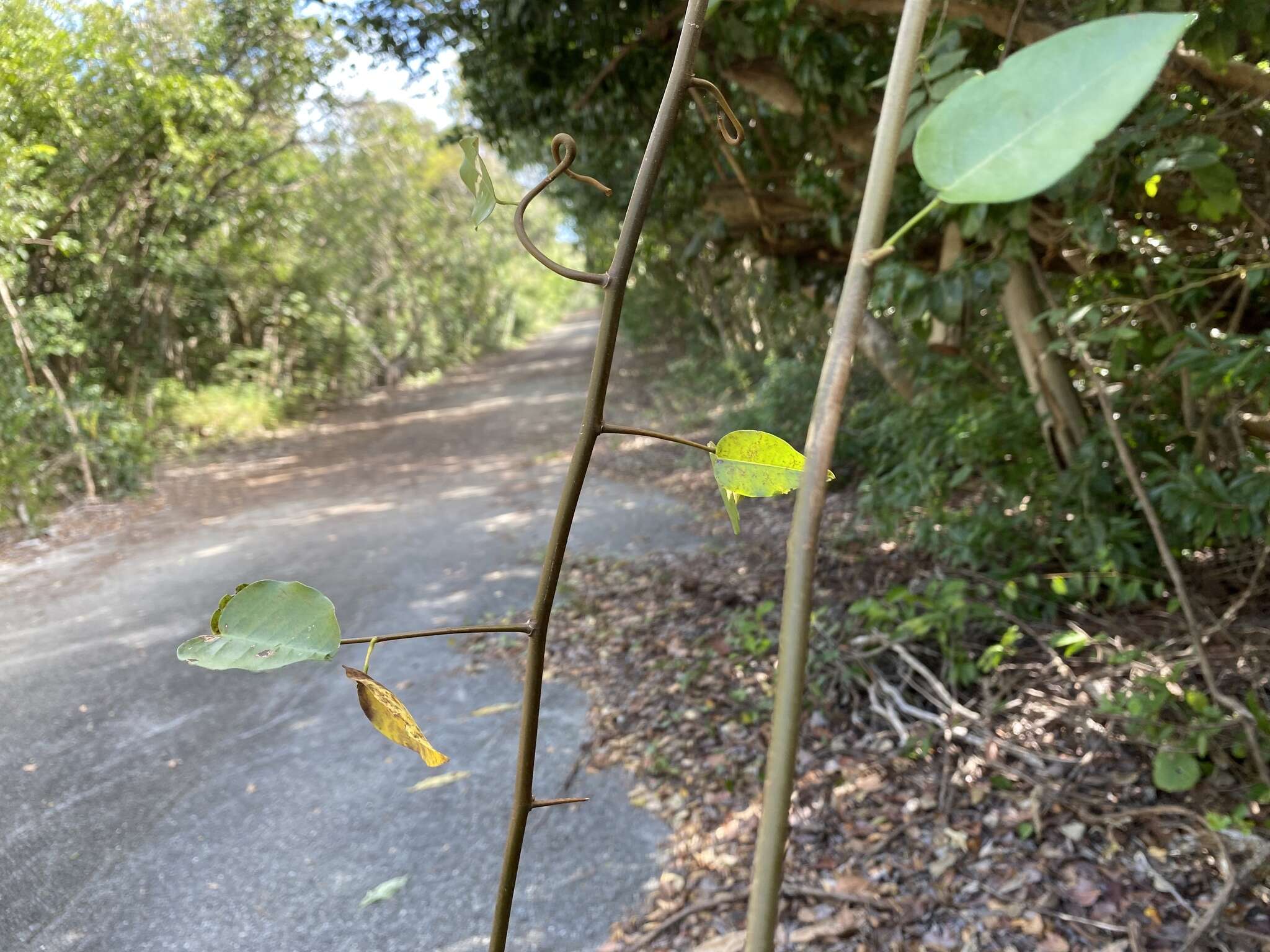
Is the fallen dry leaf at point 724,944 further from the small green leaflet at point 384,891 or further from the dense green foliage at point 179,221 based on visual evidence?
the dense green foliage at point 179,221

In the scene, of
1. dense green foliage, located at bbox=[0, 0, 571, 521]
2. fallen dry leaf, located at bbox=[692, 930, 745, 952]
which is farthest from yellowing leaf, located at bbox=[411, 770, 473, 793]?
dense green foliage, located at bbox=[0, 0, 571, 521]

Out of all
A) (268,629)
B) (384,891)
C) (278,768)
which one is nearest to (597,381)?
(268,629)

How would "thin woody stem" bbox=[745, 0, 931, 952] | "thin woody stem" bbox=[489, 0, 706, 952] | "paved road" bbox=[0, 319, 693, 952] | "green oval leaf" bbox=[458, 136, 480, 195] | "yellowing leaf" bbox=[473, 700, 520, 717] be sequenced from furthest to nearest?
1. "yellowing leaf" bbox=[473, 700, 520, 717]
2. "paved road" bbox=[0, 319, 693, 952]
3. "green oval leaf" bbox=[458, 136, 480, 195]
4. "thin woody stem" bbox=[489, 0, 706, 952]
5. "thin woody stem" bbox=[745, 0, 931, 952]

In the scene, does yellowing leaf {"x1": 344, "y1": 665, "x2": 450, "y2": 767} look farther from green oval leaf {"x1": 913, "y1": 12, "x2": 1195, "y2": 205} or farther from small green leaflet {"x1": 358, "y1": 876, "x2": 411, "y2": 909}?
small green leaflet {"x1": 358, "y1": 876, "x2": 411, "y2": 909}

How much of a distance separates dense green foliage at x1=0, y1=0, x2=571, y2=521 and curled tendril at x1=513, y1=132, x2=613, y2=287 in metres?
1.58

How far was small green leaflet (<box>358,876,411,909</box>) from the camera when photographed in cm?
244

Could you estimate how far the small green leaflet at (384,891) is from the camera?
244 cm

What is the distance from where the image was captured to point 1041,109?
0.84 ft

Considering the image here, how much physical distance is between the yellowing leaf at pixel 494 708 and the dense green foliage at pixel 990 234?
192 centimetres

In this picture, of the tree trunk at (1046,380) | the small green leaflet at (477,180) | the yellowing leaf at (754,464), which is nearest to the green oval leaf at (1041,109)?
the yellowing leaf at (754,464)

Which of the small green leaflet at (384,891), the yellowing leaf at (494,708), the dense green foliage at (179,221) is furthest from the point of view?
the yellowing leaf at (494,708)

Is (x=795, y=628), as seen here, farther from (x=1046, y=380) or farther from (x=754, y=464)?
(x=1046, y=380)

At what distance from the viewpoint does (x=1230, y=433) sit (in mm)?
2654

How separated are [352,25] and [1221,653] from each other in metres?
4.84
